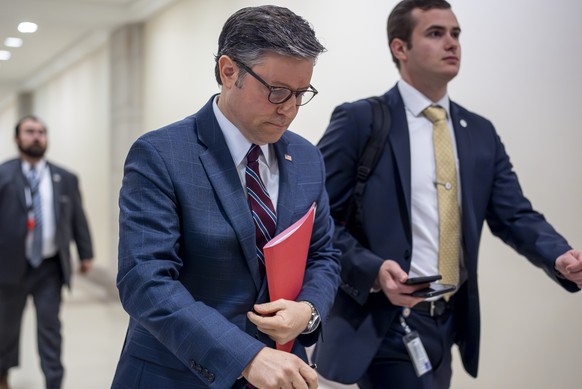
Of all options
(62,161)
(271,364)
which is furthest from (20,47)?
(62,161)

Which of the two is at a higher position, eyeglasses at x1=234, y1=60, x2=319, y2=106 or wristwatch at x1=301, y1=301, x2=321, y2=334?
eyeglasses at x1=234, y1=60, x2=319, y2=106

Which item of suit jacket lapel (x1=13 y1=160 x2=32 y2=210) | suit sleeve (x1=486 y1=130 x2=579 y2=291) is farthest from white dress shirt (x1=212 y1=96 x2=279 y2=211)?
suit jacket lapel (x1=13 y1=160 x2=32 y2=210)

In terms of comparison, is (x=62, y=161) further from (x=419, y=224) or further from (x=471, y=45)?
(x=419, y=224)

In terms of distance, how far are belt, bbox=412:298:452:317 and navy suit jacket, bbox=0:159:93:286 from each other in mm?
3274

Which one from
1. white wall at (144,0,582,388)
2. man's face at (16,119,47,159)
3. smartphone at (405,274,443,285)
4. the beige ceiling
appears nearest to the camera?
smartphone at (405,274,443,285)

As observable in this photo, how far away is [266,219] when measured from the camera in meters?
1.69

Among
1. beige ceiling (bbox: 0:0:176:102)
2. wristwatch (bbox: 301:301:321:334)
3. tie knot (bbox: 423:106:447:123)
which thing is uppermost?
beige ceiling (bbox: 0:0:176:102)

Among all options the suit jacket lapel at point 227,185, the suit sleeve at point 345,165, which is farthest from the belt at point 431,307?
the suit jacket lapel at point 227,185

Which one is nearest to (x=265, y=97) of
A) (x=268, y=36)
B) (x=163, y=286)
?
(x=268, y=36)

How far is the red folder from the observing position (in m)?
1.60

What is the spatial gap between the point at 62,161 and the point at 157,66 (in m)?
4.40

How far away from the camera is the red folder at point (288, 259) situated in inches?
63.0

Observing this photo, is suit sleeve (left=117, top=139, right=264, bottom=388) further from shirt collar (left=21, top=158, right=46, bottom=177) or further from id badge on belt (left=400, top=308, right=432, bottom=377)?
shirt collar (left=21, top=158, right=46, bottom=177)

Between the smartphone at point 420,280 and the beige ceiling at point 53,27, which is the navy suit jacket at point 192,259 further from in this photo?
the beige ceiling at point 53,27
